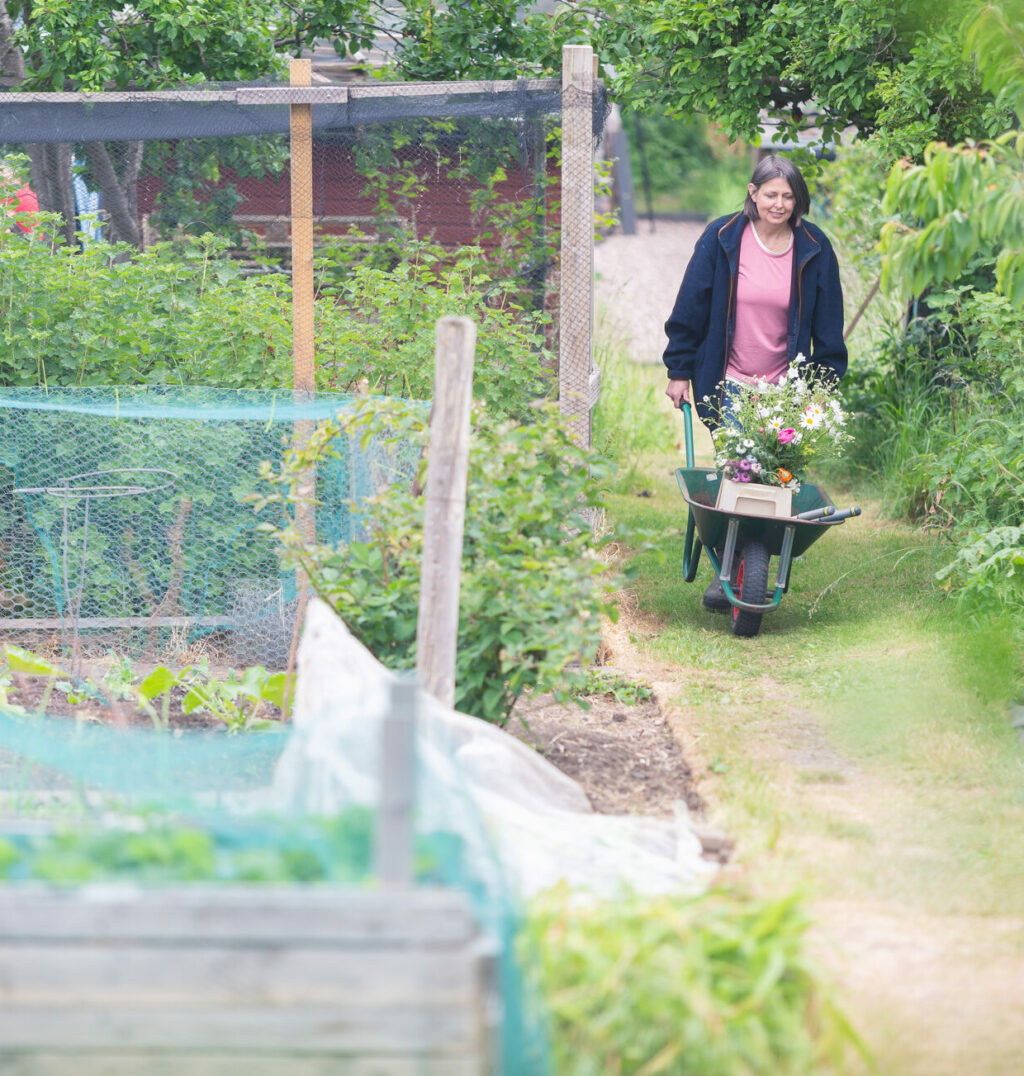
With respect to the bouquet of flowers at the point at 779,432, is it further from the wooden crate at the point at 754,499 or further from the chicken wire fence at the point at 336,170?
the chicken wire fence at the point at 336,170

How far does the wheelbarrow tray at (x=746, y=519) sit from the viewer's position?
566 centimetres

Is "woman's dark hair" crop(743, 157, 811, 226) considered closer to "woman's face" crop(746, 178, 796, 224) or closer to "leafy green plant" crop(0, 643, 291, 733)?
"woman's face" crop(746, 178, 796, 224)

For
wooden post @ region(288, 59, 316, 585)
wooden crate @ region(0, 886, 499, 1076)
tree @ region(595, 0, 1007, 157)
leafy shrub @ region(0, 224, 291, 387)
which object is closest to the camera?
wooden crate @ region(0, 886, 499, 1076)

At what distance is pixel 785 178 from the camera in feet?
19.0

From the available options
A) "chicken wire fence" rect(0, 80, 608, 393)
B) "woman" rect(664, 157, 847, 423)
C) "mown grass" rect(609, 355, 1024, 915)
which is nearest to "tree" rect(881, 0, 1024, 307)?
"mown grass" rect(609, 355, 1024, 915)

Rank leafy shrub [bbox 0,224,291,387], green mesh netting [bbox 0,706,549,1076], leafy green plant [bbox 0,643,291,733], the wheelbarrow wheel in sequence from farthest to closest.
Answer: the wheelbarrow wheel → leafy shrub [bbox 0,224,291,387] → leafy green plant [bbox 0,643,291,733] → green mesh netting [bbox 0,706,549,1076]

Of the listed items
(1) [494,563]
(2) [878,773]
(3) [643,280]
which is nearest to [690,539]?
(2) [878,773]

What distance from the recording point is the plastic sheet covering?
261 cm

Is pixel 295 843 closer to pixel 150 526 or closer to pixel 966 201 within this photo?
pixel 966 201

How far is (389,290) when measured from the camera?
5.68 metres

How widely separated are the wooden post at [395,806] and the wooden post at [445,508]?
1.49 metres

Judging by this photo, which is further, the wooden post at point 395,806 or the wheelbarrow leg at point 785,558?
the wheelbarrow leg at point 785,558

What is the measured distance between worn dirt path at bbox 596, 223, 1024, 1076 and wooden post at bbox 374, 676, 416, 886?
3.21 ft

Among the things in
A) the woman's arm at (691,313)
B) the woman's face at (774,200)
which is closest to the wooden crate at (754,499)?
the woman's arm at (691,313)
